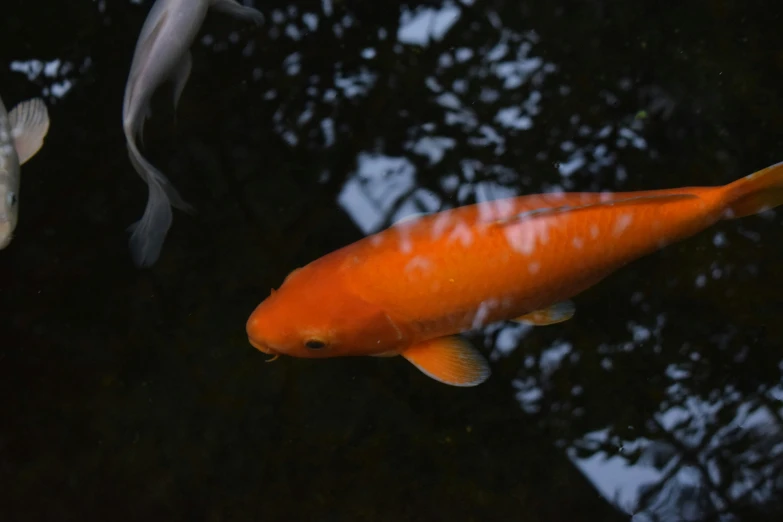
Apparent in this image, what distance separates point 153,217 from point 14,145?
0.59 meters

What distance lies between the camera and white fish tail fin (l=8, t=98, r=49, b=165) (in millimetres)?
1970

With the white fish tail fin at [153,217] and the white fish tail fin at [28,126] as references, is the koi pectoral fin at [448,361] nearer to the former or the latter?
the white fish tail fin at [153,217]

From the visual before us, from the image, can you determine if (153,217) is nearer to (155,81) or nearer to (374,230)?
(155,81)

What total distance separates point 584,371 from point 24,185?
6.52 feet

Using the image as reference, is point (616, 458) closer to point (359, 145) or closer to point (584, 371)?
point (584, 371)

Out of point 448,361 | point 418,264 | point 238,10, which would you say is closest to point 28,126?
point 238,10

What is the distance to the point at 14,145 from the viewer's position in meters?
1.95

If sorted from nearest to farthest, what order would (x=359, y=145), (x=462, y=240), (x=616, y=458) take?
(x=462, y=240), (x=616, y=458), (x=359, y=145)

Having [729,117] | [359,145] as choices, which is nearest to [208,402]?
[359,145]

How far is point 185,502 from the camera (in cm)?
186

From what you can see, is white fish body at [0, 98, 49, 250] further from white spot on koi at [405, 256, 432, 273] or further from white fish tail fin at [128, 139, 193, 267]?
white spot on koi at [405, 256, 432, 273]

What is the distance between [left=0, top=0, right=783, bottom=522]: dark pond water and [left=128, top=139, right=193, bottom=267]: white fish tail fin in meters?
0.05

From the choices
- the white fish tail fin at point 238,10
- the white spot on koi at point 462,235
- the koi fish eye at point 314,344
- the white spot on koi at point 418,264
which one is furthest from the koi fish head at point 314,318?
the white fish tail fin at point 238,10

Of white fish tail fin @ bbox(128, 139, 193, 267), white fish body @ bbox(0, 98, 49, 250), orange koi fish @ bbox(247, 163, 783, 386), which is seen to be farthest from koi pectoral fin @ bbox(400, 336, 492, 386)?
white fish body @ bbox(0, 98, 49, 250)
